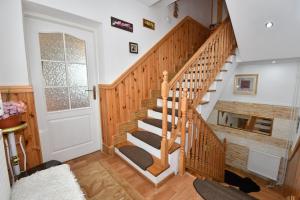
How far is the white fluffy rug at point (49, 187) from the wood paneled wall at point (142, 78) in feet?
3.73

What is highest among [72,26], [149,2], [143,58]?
[149,2]

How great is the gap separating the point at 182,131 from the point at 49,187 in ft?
4.64

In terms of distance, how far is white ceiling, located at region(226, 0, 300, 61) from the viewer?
1893mm

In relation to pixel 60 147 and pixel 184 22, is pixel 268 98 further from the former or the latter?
pixel 60 147

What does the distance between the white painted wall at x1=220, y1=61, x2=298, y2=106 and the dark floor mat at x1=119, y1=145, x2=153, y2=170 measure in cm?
282

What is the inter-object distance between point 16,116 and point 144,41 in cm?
210

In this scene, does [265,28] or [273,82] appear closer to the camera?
[265,28]

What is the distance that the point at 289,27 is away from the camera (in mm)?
2023

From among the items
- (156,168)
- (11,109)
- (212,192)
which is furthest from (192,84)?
(11,109)

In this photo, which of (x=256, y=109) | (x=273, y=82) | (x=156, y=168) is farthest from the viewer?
(x=256, y=109)

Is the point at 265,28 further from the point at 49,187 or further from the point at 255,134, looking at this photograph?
the point at 49,187

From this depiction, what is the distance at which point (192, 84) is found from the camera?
216cm

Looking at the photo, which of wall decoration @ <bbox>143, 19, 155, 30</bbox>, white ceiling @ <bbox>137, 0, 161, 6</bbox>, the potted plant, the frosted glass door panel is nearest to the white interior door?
the frosted glass door panel

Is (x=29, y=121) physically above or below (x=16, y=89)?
below
